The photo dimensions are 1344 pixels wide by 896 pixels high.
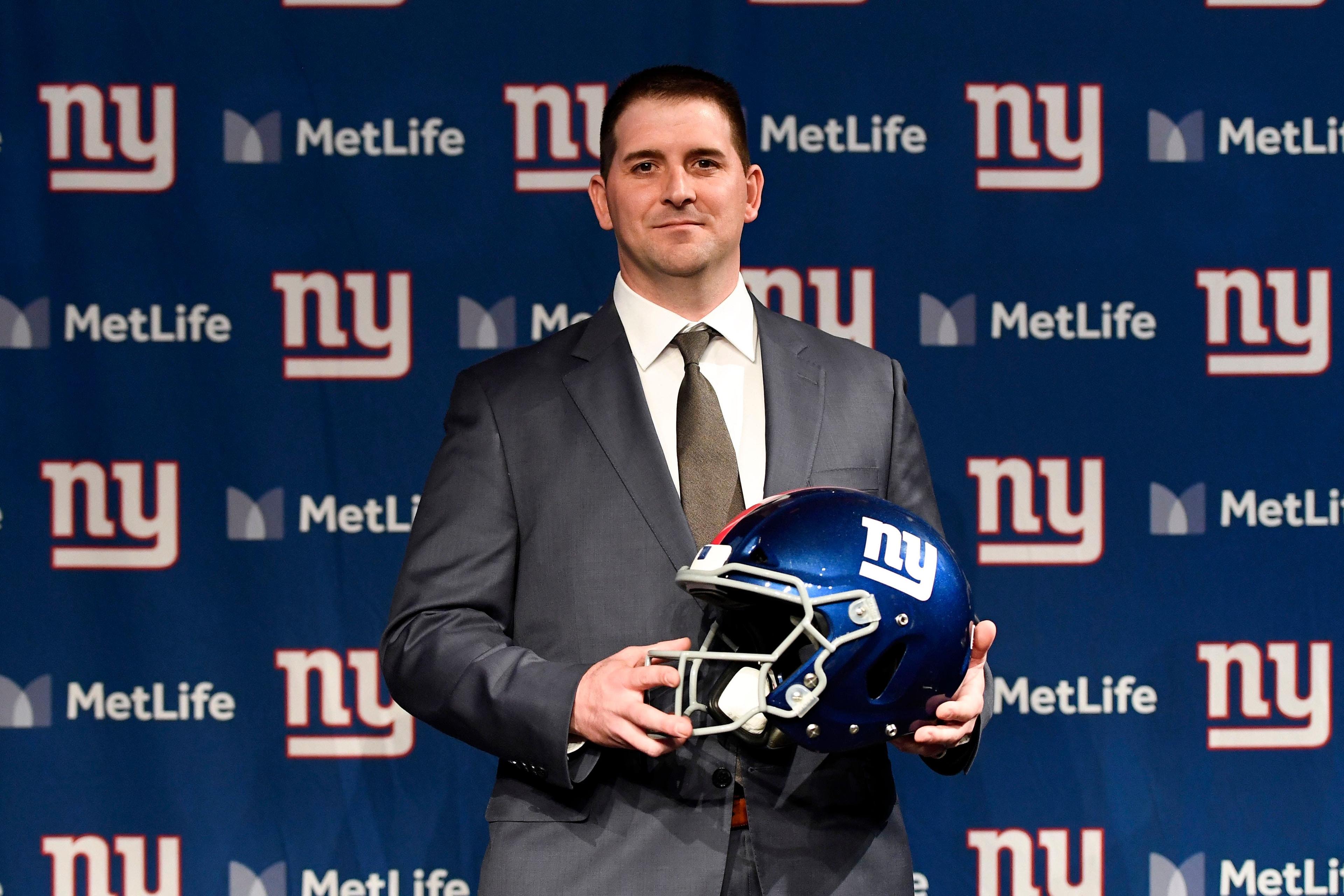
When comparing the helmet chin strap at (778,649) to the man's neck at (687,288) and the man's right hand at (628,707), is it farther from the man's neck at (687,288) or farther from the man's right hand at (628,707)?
the man's neck at (687,288)

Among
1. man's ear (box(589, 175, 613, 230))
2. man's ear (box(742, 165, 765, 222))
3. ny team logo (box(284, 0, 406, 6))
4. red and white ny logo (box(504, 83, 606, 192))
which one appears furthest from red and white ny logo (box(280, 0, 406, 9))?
man's ear (box(742, 165, 765, 222))

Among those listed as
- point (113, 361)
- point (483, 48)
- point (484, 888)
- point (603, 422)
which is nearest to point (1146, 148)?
point (483, 48)

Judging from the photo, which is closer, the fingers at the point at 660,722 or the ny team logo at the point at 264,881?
the fingers at the point at 660,722

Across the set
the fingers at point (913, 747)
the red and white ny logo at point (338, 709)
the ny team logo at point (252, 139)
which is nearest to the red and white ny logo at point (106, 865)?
the red and white ny logo at point (338, 709)

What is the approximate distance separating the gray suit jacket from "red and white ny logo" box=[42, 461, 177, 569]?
1273 millimetres

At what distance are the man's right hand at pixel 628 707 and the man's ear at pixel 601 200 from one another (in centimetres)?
73

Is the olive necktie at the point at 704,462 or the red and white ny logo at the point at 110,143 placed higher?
the red and white ny logo at the point at 110,143

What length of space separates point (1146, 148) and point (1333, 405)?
722 millimetres

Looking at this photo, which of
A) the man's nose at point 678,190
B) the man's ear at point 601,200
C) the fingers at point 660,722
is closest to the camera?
the fingers at point 660,722

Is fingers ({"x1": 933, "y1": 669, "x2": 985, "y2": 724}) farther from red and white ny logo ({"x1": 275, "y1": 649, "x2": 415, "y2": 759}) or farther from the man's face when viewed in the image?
red and white ny logo ({"x1": 275, "y1": 649, "x2": 415, "y2": 759})

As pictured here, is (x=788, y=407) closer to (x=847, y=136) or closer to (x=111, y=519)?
(x=847, y=136)

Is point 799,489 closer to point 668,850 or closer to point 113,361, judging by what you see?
point 668,850

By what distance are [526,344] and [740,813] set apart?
143cm

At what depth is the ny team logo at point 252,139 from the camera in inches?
112
